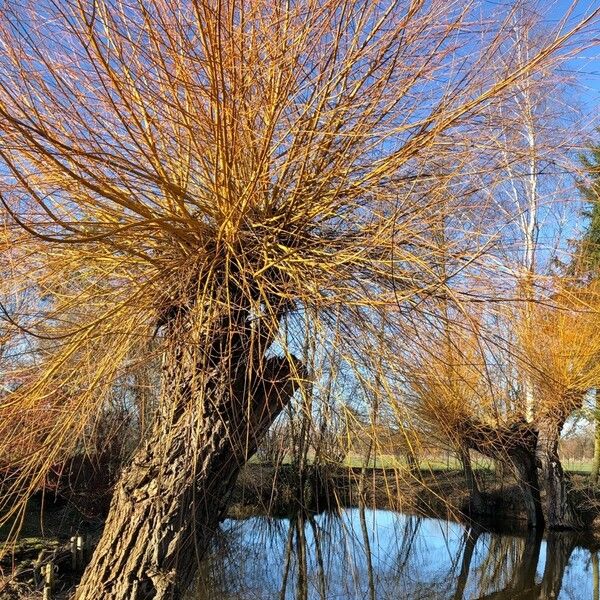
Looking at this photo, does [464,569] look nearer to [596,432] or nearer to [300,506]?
[596,432]

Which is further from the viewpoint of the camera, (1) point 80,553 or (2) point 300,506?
(1) point 80,553

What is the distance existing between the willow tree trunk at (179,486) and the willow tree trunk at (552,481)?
9049 millimetres

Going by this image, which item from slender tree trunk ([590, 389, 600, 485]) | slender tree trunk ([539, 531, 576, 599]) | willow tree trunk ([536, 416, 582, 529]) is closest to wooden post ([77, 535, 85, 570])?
slender tree trunk ([539, 531, 576, 599])

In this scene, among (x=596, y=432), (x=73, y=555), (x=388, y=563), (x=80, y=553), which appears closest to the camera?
(x=388, y=563)

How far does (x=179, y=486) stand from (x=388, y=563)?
4.33 m

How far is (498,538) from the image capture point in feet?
31.1

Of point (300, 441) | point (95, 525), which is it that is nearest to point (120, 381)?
point (300, 441)

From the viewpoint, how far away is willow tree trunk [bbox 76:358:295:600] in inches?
66.6

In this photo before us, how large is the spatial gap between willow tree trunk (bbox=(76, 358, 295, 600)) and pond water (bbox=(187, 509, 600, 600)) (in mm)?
408

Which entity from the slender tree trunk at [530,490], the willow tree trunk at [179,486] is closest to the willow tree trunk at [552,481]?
the slender tree trunk at [530,490]

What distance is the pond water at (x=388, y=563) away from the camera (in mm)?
3377

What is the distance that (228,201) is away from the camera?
1.66 m

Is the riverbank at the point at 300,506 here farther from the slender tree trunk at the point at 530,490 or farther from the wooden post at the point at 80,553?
the slender tree trunk at the point at 530,490

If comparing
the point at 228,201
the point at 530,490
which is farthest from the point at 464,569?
the point at 228,201
